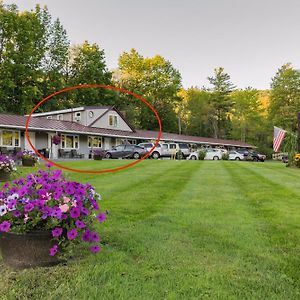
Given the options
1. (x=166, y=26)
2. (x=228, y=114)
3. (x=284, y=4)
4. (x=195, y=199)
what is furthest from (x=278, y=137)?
(x=228, y=114)

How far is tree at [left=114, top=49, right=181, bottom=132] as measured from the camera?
4966cm

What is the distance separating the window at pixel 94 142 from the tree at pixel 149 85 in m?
10.7

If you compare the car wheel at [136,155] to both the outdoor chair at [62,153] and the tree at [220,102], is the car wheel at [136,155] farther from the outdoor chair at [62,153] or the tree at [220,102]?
the tree at [220,102]

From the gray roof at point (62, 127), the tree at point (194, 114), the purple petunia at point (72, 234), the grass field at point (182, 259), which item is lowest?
the grass field at point (182, 259)

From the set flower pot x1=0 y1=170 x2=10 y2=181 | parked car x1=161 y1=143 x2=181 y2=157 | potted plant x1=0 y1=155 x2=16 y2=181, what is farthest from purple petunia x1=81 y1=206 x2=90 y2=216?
parked car x1=161 y1=143 x2=181 y2=157

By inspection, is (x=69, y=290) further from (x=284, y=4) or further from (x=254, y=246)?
(x=284, y=4)

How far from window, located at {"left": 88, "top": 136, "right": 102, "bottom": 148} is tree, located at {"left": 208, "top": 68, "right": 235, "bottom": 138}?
3835 centimetres

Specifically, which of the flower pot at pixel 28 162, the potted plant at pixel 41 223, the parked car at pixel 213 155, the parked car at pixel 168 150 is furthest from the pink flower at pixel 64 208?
the parked car at pixel 213 155

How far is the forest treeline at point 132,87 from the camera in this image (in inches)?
1756

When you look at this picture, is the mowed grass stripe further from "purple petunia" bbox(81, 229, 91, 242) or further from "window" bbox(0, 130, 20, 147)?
"window" bbox(0, 130, 20, 147)

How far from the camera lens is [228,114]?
76.1 metres

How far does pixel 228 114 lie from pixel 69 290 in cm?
7516

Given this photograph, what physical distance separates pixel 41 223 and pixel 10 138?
88.6 ft

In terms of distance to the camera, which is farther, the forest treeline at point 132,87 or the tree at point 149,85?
the tree at point 149,85
